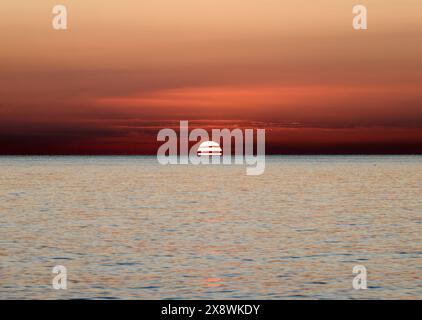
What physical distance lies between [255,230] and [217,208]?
20769 mm

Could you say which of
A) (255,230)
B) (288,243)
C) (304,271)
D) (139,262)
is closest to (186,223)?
(255,230)

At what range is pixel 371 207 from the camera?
70062 millimetres

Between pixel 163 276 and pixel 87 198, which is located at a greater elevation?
pixel 87 198

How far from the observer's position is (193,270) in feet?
105
